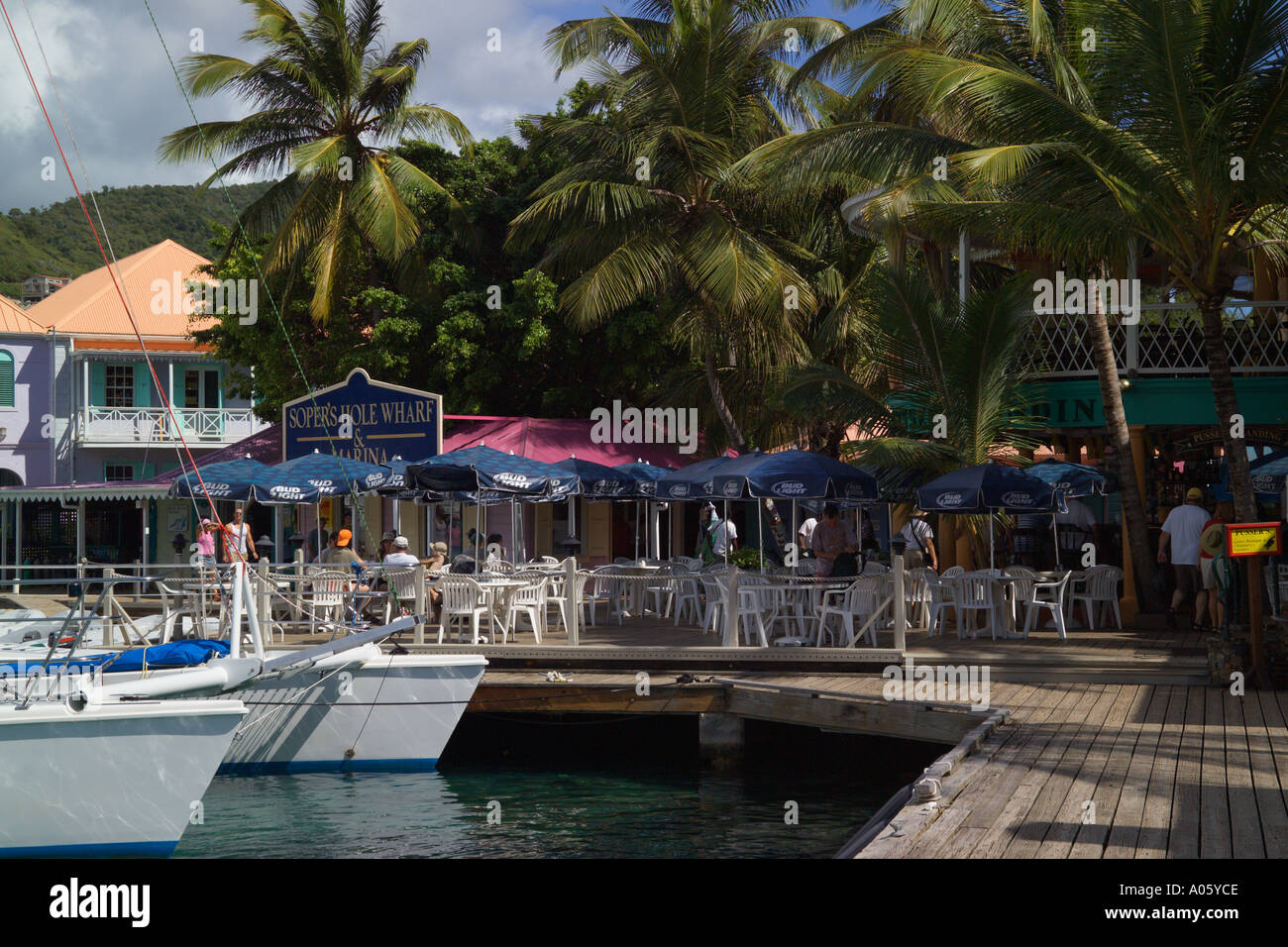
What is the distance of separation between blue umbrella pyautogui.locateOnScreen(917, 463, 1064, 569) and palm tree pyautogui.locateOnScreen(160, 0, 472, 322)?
15.3 meters

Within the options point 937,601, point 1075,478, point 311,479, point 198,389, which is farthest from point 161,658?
point 198,389

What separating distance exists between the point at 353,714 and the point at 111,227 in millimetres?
57163

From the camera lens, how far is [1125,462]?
17391 millimetres

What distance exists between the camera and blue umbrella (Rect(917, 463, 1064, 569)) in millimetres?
14914

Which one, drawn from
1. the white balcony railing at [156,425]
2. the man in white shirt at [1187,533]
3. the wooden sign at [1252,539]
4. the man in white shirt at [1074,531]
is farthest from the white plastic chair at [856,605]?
the white balcony railing at [156,425]

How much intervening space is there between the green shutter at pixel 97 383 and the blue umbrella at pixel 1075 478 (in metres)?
28.7

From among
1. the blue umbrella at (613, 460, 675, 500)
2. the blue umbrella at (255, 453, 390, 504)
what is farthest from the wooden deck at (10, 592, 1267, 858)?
the blue umbrella at (613, 460, 675, 500)

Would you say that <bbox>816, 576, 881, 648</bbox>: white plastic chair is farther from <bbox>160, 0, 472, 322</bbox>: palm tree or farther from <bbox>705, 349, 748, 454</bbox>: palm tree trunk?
<bbox>160, 0, 472, 322</bbox>: palm tree

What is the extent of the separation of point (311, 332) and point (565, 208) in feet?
33.5

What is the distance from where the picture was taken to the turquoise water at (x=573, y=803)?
1111cm

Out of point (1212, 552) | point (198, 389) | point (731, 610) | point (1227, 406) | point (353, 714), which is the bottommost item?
point (353, 714)

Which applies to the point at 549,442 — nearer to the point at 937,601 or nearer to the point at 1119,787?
the point at 937,601

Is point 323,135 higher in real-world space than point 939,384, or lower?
higher
